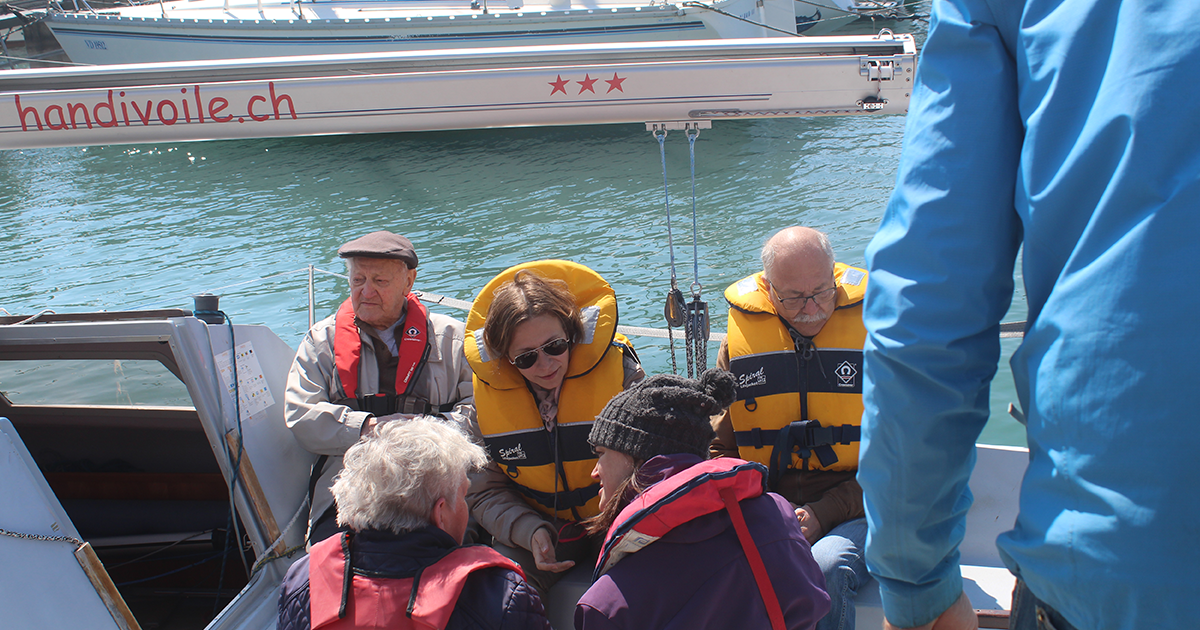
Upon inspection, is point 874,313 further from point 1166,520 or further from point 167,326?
point 167,326

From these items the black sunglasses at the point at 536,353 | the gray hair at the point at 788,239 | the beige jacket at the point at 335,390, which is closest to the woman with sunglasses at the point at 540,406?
the black sunglasses at the point at 536,353

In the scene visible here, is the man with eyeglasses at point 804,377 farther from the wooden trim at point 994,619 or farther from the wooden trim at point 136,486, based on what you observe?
the wooden trim at point 136,486

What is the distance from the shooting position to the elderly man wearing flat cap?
2.70 metres

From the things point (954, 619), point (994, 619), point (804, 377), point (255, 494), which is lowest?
point (994, 619)

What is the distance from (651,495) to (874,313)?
2.64ft

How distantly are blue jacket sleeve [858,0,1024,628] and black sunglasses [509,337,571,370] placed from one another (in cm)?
161

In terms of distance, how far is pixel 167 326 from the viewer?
229 centimetres

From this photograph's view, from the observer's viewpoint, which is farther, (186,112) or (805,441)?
(805,441)

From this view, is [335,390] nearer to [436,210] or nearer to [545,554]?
[545,554]

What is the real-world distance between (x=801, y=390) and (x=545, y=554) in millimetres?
942

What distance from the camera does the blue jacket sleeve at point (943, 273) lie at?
0.78 m

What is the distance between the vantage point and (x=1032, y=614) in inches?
33.3

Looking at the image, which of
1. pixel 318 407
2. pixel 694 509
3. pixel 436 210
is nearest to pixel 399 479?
pixel 694 509

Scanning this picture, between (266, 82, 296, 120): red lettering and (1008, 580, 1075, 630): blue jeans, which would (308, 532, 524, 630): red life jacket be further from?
(266, 82, 296, 120): red lettering
